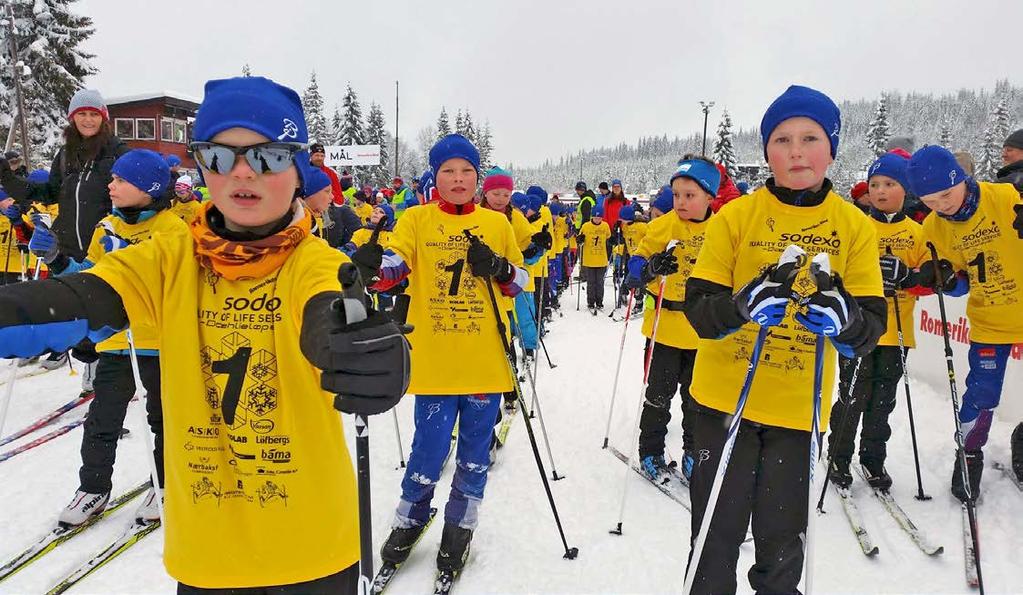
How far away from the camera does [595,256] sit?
49.2 feet

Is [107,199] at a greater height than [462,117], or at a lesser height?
lesser

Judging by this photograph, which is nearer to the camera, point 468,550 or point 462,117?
point 468,550

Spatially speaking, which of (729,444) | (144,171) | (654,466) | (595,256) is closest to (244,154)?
(729,444)

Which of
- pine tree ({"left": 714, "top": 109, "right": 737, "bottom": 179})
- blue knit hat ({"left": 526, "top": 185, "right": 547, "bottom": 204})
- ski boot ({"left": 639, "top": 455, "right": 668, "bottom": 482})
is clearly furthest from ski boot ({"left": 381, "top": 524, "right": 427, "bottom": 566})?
pine tree ({"left": 714, "top": 109, "right": 737, "bottom": 179})

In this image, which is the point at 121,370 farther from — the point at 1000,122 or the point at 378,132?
the point at 1000,122

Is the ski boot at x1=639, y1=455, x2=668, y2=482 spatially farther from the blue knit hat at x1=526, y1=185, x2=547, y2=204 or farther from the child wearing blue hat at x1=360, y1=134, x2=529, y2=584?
the blue knit hat at x1=526, y1=185, x2=547, y2=204

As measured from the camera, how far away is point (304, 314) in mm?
1655

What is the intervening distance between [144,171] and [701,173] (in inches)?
169

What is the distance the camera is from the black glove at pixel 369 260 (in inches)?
131

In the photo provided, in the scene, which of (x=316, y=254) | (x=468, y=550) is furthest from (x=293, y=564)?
(x=468, y=550)

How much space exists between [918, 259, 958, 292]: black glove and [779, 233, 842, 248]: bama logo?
2642mm

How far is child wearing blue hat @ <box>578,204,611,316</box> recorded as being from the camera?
48.7 ft

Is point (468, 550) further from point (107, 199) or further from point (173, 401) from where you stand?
point (107, 199)

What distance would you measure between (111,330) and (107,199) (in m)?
4.86
